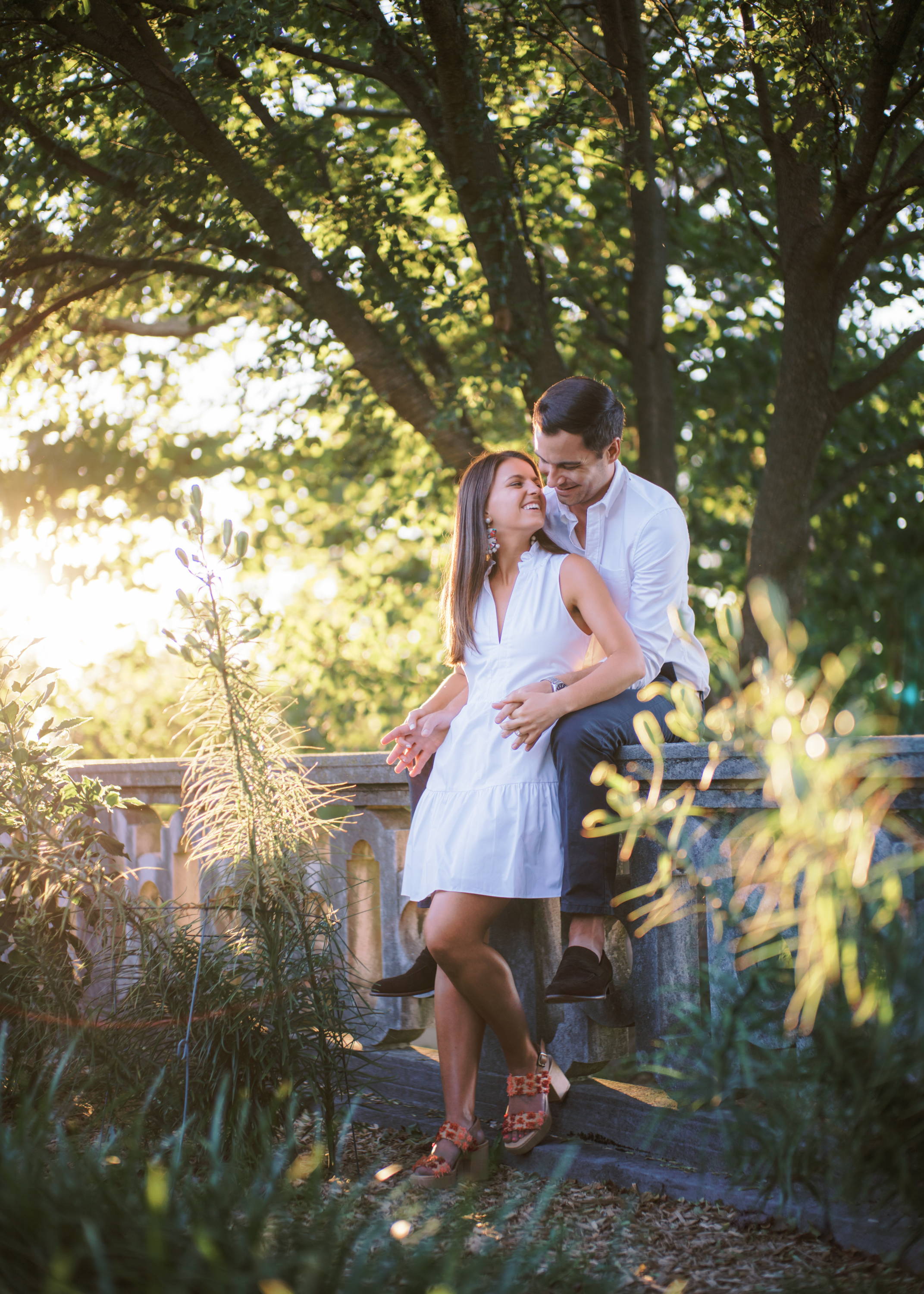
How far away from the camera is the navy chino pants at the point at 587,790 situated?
2.56 m

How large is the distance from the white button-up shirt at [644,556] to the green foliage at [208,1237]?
5.61 feet

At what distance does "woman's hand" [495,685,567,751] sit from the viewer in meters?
2.69

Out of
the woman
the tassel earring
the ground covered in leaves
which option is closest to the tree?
the tassel earring

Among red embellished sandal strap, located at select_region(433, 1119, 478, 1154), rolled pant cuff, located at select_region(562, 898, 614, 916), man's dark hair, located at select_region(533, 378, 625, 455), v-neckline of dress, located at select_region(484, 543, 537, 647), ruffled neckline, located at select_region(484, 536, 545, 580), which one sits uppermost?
man's dark hair, located at select_region(533, 378, 625, 455)

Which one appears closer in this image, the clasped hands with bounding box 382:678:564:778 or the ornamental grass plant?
the ornamental grass plant

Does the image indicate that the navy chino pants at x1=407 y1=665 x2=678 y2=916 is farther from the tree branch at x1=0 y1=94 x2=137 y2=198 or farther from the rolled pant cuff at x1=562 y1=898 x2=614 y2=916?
the tree branch at x1=0 y1=94 x2=137 y2=198

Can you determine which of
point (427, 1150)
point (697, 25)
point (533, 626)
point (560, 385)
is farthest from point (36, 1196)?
point (697, 25)

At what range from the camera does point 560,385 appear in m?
3.44

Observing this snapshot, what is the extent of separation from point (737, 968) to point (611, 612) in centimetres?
103

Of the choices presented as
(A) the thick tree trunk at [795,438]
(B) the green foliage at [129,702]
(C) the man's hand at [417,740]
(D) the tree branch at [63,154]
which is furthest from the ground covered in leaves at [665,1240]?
(B) the green foliage at [129,702]

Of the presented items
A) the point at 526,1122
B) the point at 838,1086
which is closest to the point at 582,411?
the point at 526,1122

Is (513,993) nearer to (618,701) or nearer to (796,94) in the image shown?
(618,701)

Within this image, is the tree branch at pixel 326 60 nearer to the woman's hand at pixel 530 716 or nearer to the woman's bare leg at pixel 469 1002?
the woman's hand at pixel 530 716

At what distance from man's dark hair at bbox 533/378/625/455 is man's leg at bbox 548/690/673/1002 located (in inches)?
41.3
